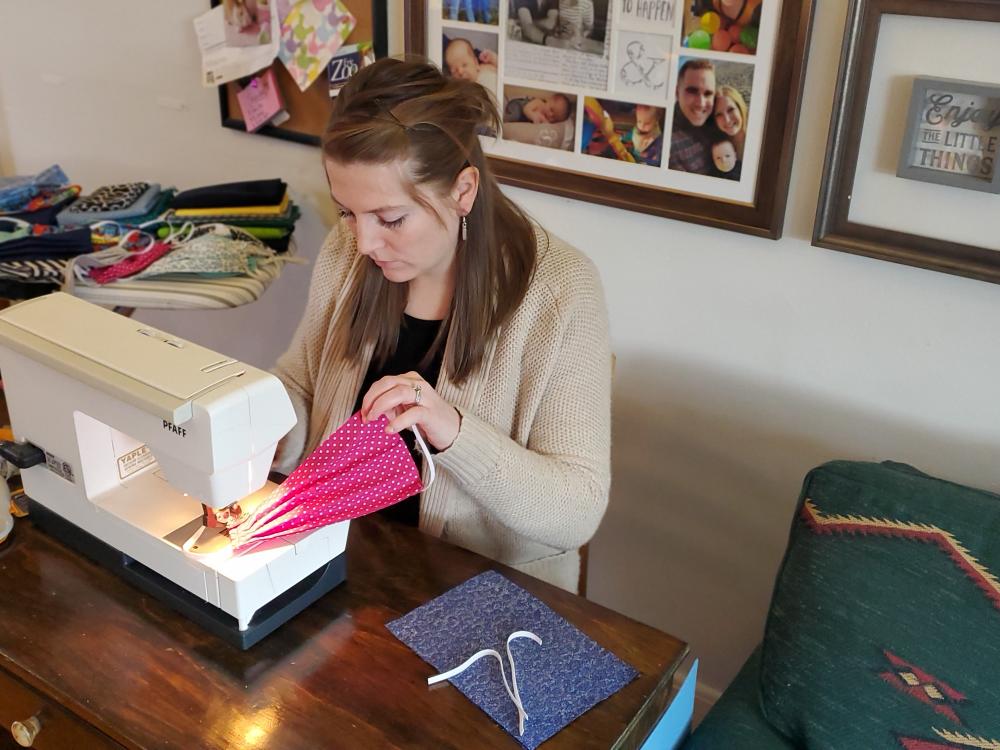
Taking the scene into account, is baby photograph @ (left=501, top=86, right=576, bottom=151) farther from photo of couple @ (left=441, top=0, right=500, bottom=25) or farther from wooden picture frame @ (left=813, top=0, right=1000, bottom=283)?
wooden picture frame @ (left=813, top=0, right=1000, bottom=283)

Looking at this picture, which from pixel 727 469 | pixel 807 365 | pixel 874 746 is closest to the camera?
pixel 874 746

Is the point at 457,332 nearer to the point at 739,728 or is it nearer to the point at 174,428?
the point at 174,428

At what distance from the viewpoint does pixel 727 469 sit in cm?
183

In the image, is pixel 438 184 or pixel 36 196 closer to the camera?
pixel 438 184

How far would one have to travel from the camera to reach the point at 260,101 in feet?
7.46

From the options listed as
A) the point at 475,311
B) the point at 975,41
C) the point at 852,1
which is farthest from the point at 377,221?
the point at 975,41

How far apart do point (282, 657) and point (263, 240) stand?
3.89ft

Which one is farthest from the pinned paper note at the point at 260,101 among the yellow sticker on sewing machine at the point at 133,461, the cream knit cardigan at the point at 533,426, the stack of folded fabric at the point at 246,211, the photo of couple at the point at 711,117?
the yellow sticker on sewing machine at the point at 133,461

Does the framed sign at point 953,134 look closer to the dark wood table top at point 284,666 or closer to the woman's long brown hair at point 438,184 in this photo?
the woman's long brown hair at point 438,184

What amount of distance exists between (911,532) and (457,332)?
2.24ft

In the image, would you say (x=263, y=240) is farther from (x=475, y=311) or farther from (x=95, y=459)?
(x=95, y=459)

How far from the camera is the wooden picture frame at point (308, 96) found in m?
2.02

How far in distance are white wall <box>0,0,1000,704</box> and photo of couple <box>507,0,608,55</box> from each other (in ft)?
0.95

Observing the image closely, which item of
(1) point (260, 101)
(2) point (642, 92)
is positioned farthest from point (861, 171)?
(1) point (260, 101)
